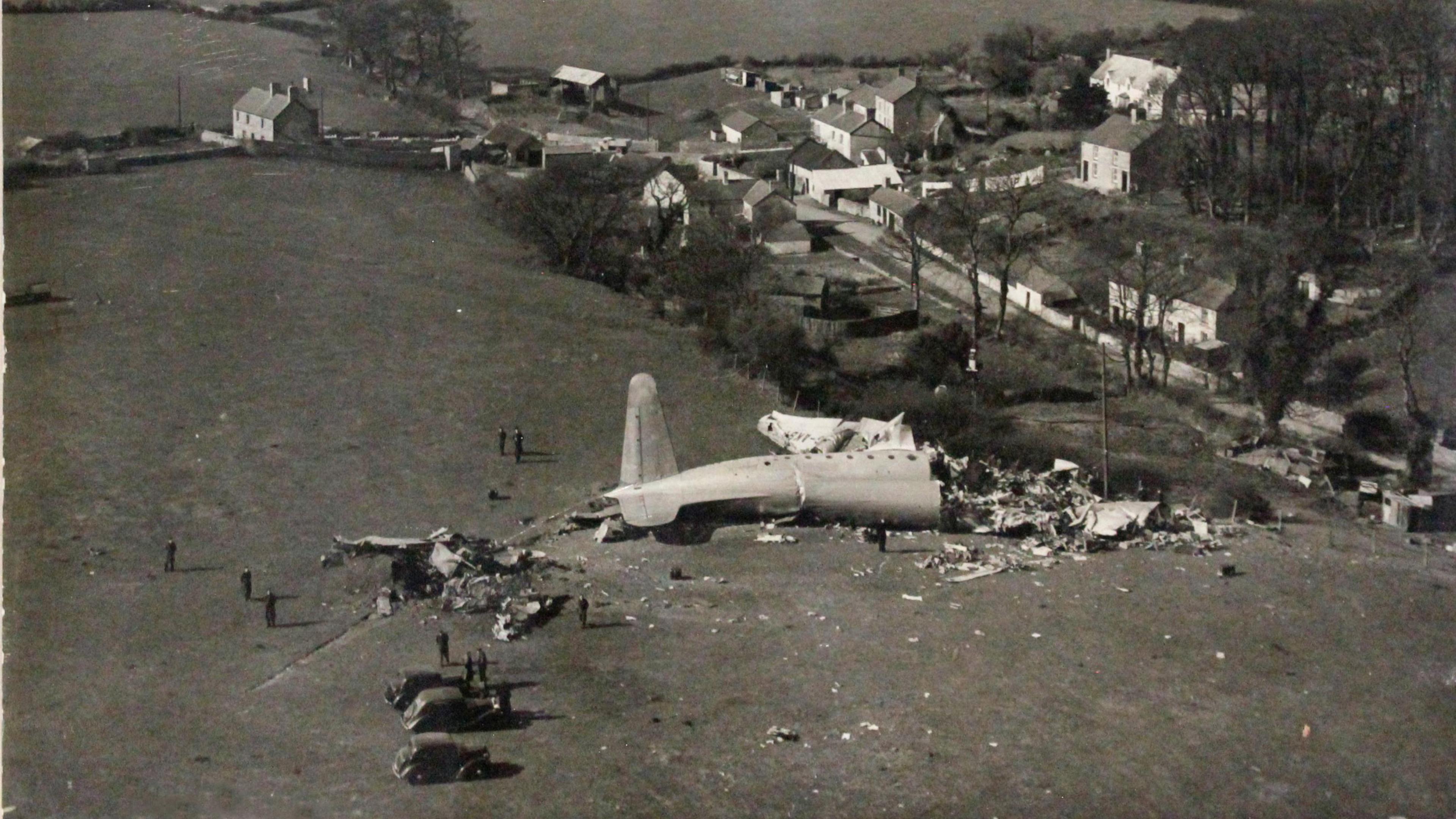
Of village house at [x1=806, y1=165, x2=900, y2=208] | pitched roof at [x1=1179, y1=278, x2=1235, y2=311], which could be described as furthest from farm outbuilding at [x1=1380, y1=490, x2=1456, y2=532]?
village house at [x1=806, y1=165, x2=900, y2=208]

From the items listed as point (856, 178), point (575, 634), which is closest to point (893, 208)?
point (856, 178)

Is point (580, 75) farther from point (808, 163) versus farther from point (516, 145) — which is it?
point (808, 163)

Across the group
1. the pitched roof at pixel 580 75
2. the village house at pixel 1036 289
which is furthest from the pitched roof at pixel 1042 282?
the pitched roof at pixel 580 75

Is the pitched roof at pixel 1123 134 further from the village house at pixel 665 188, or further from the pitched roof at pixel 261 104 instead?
the pitched roof at pixel 261 104

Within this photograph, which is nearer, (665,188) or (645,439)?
(645,439)

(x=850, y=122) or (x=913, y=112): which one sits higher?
(x=913, y=112)

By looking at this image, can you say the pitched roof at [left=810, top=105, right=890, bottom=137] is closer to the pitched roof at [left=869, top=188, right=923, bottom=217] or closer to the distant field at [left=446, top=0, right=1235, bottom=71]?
the distant field at [left=446, top=0, right=1235, bottom=71]

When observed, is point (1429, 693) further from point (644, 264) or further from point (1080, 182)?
point (1080, 182)
